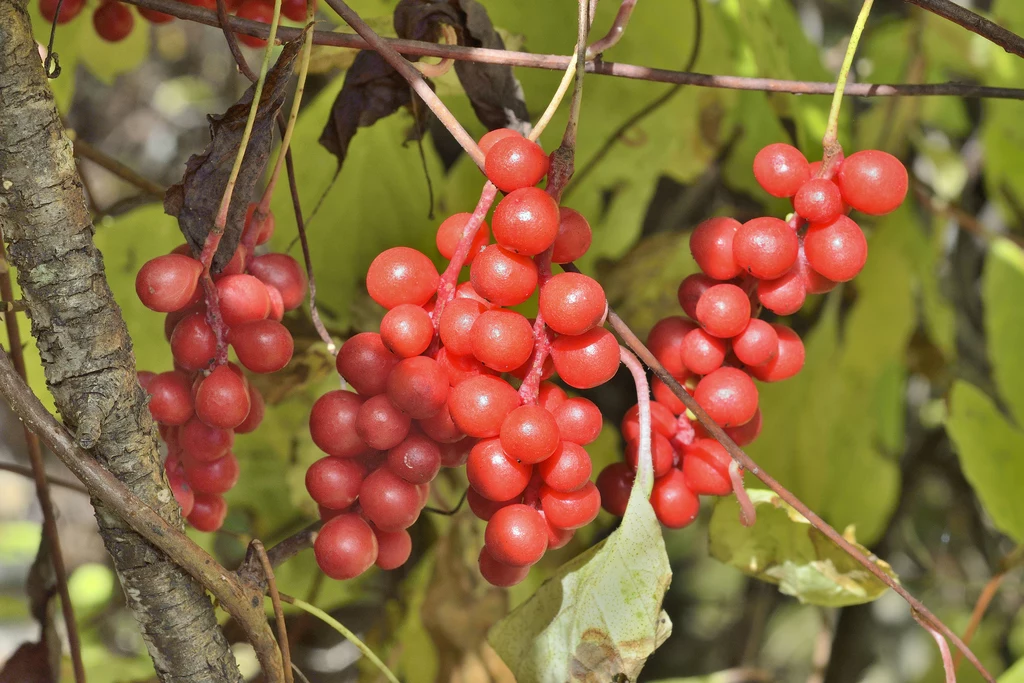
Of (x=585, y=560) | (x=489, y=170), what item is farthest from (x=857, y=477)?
(x=489, y=170)

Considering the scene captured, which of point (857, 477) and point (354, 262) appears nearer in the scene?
point (354, 262)

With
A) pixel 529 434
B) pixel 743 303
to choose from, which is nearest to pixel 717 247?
pixel 743 303

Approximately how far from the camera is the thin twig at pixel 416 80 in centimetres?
32

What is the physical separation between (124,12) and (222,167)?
0.69 feet

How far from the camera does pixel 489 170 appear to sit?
0.31 metres

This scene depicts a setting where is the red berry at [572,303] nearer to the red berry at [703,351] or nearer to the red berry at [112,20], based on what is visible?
the red berry at [703,351]

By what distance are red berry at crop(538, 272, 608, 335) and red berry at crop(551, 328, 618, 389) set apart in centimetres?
1

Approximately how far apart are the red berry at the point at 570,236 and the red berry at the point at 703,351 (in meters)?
0.09

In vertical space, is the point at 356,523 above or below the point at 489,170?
below

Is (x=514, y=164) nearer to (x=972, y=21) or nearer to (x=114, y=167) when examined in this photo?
(x=972, y=21)

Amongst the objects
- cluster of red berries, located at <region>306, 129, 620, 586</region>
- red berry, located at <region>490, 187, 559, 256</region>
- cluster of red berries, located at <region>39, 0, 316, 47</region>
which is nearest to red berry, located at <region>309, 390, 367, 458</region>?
cluster of red berries, located at <region>306, 129, 620, 586</region>

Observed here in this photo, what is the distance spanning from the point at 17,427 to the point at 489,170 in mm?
568

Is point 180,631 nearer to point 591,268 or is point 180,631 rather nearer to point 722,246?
point 722,246

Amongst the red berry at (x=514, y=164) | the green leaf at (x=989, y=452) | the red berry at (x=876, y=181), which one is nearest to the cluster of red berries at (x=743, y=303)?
the red berry at (x=876, y=181)
